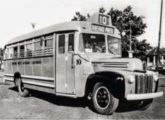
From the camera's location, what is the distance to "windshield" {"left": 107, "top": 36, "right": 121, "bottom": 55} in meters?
8.88

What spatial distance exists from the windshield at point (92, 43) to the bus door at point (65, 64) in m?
0.35

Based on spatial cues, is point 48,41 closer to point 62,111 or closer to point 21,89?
point 62,111

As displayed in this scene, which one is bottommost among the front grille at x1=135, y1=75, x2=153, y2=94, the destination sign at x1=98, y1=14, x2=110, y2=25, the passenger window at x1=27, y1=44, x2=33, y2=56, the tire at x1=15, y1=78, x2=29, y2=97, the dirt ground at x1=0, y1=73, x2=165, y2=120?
the dirt ground at x1=0, y1=73, x2=165, y2=120

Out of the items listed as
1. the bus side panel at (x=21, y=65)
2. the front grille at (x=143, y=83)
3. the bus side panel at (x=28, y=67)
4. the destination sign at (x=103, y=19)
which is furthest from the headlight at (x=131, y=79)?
the bus side panel at (x=21, y=65)

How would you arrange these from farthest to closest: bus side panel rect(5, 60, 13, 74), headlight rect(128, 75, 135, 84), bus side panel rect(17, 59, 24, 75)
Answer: bus side panel rect(5, 60, 13, 74) < bus side panel rect(17, 59, 24, 75) < headlight rect(128, 75, 135, 84)

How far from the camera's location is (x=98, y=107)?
7555 mm

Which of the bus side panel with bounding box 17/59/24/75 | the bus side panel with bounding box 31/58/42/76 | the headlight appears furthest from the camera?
the bus side panel with bounding box 17/59/24/75

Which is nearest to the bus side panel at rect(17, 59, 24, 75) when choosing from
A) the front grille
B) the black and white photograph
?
the black and white photograph

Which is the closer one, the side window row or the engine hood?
the engine hood

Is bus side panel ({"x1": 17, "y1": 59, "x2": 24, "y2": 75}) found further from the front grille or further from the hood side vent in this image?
the front grille

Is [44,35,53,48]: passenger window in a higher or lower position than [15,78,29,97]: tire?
higher

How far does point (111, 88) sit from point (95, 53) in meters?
1.64

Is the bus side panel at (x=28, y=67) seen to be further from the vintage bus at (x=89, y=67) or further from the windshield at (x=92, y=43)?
the windshield at (x=92, y=43)

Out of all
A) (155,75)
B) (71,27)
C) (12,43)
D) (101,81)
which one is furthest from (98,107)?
(12,43)
